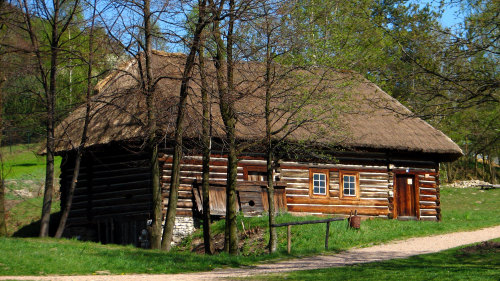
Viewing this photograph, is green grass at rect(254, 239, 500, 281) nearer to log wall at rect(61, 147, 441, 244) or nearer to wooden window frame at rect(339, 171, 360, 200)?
log wall at rect(61, 147, 441, 244)

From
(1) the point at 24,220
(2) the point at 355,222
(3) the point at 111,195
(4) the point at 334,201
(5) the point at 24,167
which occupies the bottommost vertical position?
(1) the point at 24,220

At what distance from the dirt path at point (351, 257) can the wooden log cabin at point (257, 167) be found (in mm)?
4124

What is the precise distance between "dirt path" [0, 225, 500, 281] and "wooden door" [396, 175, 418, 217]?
5.21m

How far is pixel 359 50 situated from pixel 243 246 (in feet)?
55.5

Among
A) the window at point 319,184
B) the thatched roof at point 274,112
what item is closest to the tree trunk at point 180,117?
the thatched roof at point 274,112

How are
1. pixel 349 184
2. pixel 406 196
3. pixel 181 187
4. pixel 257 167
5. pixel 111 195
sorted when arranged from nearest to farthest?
1. pixel 181 187
2. pixel 111 195
3. pixel 257 167
4. pixel 349 184
5. pixel 406 196

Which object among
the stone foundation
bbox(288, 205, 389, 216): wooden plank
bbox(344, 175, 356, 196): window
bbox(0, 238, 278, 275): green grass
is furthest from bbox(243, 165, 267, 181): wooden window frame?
bbox(0, 238, 278, 275): green grass

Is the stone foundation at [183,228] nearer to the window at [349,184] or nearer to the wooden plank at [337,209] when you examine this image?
the wooden plank at [337,209]

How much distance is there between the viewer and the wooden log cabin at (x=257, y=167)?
2133cm

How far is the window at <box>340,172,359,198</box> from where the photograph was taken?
25.2 m

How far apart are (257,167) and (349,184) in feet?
14.2

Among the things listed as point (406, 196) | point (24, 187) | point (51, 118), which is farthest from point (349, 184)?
point (24, 187)

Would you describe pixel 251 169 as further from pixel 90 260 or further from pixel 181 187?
pixel 90 260

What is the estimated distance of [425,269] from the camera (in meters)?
12.6
